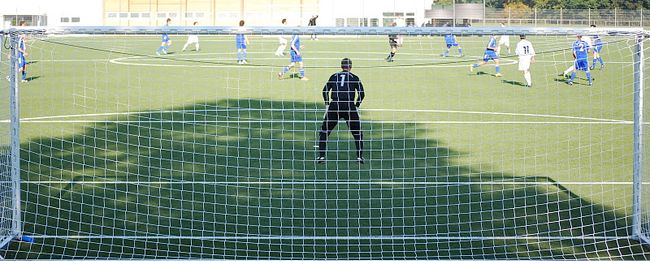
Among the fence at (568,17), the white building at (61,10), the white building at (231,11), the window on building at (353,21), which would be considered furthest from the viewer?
the fence at (568,17)

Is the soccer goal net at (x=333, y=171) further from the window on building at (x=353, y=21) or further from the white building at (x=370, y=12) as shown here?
the white building at (x=370, y=12)

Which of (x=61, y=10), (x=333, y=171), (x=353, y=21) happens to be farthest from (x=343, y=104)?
(x=61, y=10)

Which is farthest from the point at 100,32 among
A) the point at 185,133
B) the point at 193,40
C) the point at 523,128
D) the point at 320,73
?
the point at 193,40

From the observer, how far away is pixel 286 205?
11.2 meters

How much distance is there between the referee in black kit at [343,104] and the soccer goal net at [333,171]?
0.04 m

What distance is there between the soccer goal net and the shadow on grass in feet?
0.11

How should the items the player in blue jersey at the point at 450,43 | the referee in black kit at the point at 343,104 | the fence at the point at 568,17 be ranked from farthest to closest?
the fence at the point at 568,17 < the player in blue jersey at the point at 450,43 < the referee in black kit at the point at 343,104

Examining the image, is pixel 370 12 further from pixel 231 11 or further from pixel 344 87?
pixel 344 87

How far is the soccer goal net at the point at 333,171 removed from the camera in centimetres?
934

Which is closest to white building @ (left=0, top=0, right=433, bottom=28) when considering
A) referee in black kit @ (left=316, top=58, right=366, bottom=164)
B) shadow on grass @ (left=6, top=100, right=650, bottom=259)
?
shadow on grass @ (left=6, top=100, right=650, bottom=259)

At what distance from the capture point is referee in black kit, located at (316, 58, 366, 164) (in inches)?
558

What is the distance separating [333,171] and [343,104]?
4.52ft

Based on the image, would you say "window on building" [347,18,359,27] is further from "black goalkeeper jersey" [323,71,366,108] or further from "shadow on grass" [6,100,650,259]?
"black goalkeeper jersey" [323,71,366,108]

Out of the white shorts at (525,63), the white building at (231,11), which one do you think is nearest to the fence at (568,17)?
the white building at (231,11)
